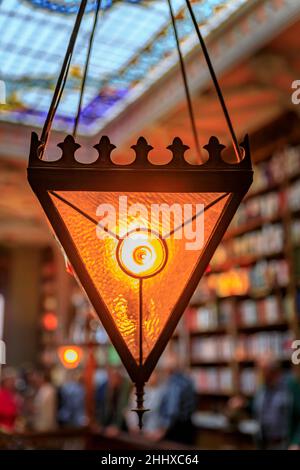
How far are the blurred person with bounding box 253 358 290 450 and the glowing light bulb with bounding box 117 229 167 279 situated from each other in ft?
13.7

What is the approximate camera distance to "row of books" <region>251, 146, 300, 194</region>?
658 cm

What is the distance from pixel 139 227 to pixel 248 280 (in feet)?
20.2

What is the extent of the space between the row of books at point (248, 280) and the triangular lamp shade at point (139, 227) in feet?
17.7

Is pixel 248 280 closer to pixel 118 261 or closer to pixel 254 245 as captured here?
pixel 254 245

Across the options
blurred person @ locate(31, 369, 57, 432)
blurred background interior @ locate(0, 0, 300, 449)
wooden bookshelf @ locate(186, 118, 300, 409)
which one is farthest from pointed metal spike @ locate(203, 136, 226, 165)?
blurred person @ locate(31, 369, 57, 432)

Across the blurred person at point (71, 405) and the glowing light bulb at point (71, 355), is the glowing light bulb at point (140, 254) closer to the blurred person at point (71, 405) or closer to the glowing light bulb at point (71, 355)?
the glowing light bulb at point (71, 355)

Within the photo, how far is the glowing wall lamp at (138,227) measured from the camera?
112cm

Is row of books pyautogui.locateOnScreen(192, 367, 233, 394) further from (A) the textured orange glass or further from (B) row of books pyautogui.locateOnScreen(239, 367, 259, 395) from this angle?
(A) the textured orange glass

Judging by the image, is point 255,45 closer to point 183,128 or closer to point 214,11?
point 214,11

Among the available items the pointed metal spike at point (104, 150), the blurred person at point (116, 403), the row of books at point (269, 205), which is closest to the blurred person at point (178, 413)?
the blurred person at point (116, 403)

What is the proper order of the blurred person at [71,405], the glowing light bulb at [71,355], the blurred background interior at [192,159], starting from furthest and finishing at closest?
the blurred person at [71,405] → the glowing light bulb at [71,355] → the blurred background interior at [192,159]

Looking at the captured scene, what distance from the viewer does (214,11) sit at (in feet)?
15.6
